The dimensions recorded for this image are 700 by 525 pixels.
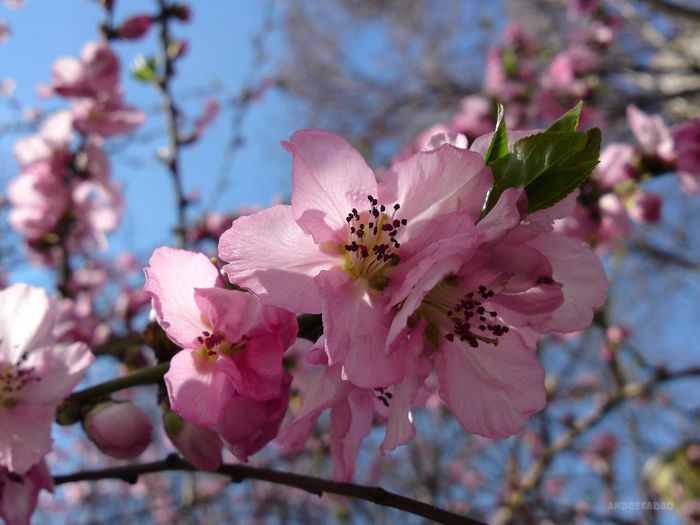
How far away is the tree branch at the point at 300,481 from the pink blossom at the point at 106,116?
1.97 metres

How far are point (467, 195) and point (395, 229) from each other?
110mm

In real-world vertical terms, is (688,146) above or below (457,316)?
below

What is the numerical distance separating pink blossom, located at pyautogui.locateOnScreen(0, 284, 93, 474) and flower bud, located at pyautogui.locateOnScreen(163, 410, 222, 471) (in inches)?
9.0

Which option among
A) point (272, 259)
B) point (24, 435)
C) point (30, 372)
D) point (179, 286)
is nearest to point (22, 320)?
point (30, 372)

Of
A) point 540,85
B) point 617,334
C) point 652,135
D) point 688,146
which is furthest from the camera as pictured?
point 540,85

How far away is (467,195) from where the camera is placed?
73 centimetres

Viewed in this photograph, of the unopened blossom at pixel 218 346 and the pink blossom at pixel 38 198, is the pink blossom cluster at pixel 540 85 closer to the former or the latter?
the pink blossom at pixel 38 198

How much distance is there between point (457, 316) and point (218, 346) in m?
0.31

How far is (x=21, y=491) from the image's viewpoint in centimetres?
95

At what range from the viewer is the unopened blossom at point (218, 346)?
0.73 m

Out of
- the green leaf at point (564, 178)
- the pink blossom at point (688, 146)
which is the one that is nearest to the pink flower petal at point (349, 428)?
the green leaf at point (564, 178)

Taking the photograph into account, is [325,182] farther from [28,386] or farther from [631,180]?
[631,180]

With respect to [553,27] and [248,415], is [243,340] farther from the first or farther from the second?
[553,27]

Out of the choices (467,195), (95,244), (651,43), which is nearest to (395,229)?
(467,195)
